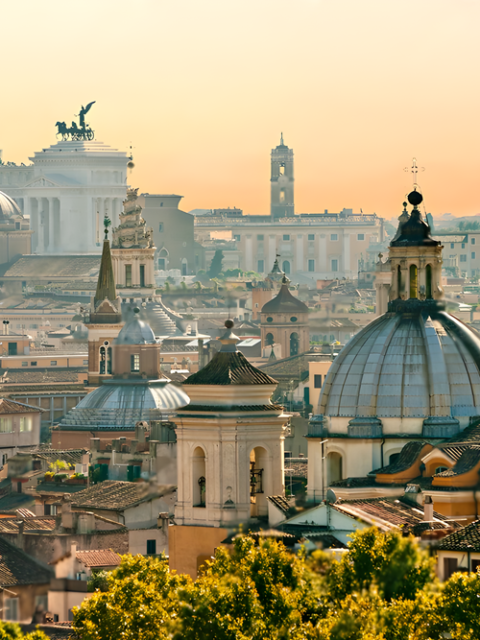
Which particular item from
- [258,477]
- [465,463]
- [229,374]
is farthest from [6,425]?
[465,463]

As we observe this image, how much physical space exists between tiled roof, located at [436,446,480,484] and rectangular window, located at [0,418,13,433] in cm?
3683

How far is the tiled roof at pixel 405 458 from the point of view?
155 ft

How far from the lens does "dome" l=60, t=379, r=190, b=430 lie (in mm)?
83562

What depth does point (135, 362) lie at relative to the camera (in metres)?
88.8

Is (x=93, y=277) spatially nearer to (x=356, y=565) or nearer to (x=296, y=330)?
(x=296, y=330)

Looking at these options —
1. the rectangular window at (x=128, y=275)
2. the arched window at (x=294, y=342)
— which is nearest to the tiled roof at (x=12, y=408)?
the rectangular window at (x=128, y=275)

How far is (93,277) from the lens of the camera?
164750 millimetres

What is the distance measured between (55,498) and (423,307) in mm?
14696

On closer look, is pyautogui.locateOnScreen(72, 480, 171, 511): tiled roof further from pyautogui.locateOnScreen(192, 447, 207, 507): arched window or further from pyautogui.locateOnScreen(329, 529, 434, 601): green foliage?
pyautogui.locateOnScreen(329, 529, 434, 601): green foliage

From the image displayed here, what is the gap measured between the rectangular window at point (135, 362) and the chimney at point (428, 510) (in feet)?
150

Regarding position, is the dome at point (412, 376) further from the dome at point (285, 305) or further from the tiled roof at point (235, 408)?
the dome at point (285, 305)

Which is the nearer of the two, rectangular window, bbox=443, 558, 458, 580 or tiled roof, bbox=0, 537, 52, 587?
rectangular window, bbox=443, 558, 458, 580

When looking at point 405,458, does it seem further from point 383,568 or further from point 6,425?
point 6,425

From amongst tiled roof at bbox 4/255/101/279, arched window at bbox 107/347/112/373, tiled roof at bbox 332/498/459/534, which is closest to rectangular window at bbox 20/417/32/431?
arched window at bbox 107/347/112/373
